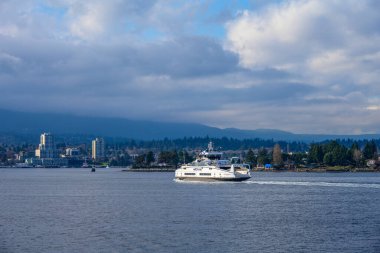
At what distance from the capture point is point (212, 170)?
145625 mm

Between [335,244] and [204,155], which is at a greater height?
[204,155]

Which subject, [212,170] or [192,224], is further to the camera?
[212,170]

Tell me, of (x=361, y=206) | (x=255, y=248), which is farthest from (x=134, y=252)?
(x=361, y=206)

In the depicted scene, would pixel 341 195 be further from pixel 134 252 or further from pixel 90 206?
pixel 134 252

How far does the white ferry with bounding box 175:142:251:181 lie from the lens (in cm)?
14350

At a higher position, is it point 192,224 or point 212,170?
point 212,170

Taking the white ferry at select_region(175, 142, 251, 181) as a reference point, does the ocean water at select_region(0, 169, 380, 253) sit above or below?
below

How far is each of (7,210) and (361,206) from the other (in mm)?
40975

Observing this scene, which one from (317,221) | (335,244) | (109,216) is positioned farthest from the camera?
(109,216)

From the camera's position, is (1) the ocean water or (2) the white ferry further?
(2) the white ferry

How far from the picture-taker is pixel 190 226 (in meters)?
62.5

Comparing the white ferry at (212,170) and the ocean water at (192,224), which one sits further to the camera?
the white ferry at (212,170)

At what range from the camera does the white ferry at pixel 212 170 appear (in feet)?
471

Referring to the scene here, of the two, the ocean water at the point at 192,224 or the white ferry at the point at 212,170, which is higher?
the white ferry at the point at 212,170
